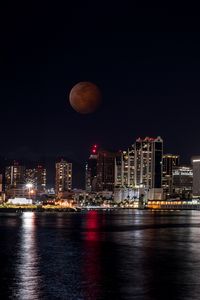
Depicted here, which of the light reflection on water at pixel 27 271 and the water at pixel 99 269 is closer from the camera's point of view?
the light reflection on water at pixel 27 271

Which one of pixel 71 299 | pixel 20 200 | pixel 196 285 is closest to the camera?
pixel 71 299

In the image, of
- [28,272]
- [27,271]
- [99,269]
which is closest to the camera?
[28,272]

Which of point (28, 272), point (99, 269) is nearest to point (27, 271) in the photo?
point (28, 272)

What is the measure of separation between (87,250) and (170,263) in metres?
8.97

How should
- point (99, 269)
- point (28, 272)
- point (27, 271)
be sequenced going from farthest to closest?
point (99, 269) < point (27, 271) < point (28, 272)

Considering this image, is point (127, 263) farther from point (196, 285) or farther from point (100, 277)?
point (196, 285)

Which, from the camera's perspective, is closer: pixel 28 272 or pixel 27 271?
pixel 28 272

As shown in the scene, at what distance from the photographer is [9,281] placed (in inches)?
1051

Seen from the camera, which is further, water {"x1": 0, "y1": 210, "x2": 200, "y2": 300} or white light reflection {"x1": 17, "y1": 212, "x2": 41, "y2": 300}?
water {"x1": 0, "y1": 210, "x2": 200, "y2": 300}

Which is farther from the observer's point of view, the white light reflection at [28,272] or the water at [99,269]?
the water at [99,269]

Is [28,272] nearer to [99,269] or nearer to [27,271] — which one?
[27,271]

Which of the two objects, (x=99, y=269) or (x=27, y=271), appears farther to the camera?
(x=99, y=269)

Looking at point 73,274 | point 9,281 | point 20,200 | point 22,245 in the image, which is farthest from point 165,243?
point 20,200

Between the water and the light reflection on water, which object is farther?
the water
